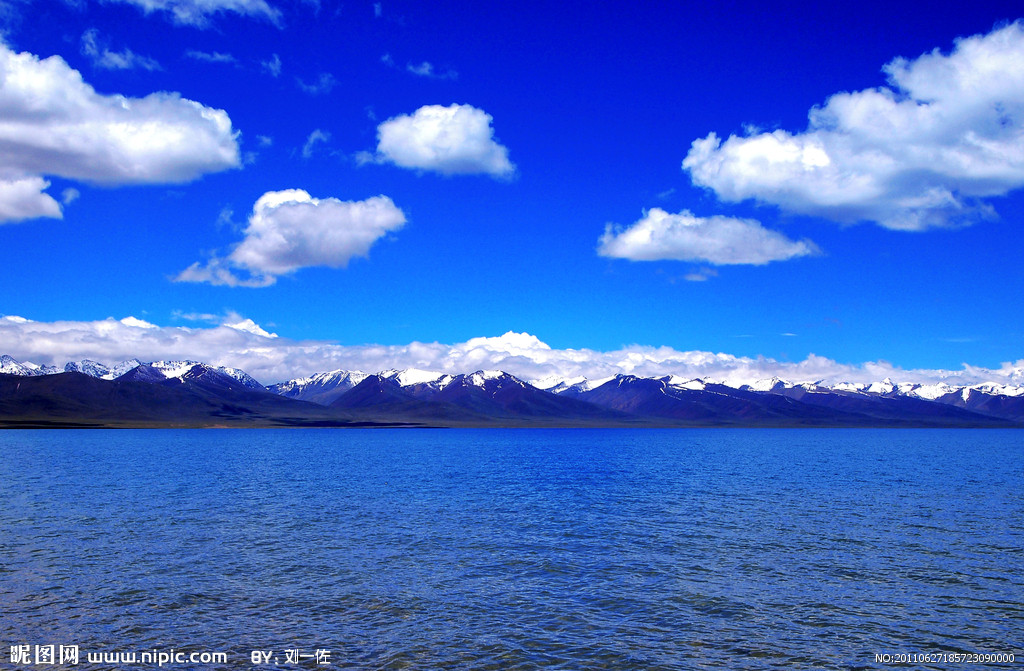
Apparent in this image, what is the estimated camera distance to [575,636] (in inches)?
1016

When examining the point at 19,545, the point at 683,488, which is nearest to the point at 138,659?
the point at 19,545

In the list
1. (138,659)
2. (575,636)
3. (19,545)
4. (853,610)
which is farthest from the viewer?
(19,545)

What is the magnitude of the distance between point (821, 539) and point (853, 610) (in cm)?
1632

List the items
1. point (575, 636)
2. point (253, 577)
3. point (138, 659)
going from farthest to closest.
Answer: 1. point (253, 577)
2. point (575, 636)
3. point (138, 659)

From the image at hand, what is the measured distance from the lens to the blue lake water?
982 inches

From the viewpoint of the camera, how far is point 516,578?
33812mm

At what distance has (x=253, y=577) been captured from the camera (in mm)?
33469

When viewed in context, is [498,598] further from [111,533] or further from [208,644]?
[111,533]

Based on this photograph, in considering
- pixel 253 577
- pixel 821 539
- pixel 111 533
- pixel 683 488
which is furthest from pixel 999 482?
pixel 111 533

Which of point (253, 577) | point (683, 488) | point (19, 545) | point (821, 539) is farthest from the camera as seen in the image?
point (683, 488)

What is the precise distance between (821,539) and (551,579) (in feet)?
66.8

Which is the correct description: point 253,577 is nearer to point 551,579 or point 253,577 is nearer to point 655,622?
point 551,579

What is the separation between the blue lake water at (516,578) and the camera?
81.8 feet

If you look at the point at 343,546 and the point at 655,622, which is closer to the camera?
the point at 655,622
